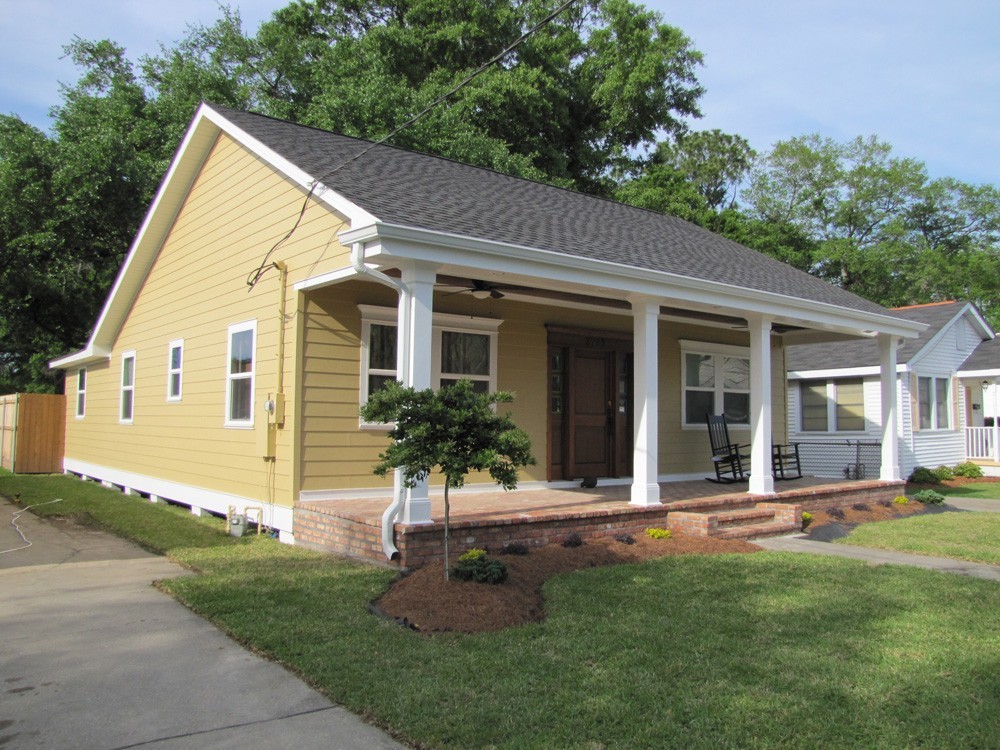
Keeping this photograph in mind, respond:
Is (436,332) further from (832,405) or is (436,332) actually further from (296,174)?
(832,405)

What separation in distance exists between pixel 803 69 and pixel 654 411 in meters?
4.03

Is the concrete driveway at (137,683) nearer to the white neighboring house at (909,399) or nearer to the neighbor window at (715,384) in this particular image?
the neighbor window at (715,384)

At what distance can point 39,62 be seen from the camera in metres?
21.2

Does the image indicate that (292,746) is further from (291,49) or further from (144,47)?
(144,47)

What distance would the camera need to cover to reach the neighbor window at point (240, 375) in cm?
954

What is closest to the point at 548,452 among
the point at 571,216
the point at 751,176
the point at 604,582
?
the point at 571,216

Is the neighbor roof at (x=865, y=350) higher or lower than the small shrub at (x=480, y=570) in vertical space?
higher

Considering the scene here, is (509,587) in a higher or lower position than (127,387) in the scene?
lower

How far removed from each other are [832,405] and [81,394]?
1791 cm

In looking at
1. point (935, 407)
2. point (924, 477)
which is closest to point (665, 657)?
point (924, 477)

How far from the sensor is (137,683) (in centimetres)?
436

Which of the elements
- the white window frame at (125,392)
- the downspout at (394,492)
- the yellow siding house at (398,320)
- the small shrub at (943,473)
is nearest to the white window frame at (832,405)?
the small shrub at (943,473)

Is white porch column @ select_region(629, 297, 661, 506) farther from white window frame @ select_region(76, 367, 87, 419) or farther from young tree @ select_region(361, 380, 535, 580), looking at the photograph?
white window frame @ select_region(76, 367, 87, 419)

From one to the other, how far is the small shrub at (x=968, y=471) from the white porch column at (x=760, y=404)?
1164cm
